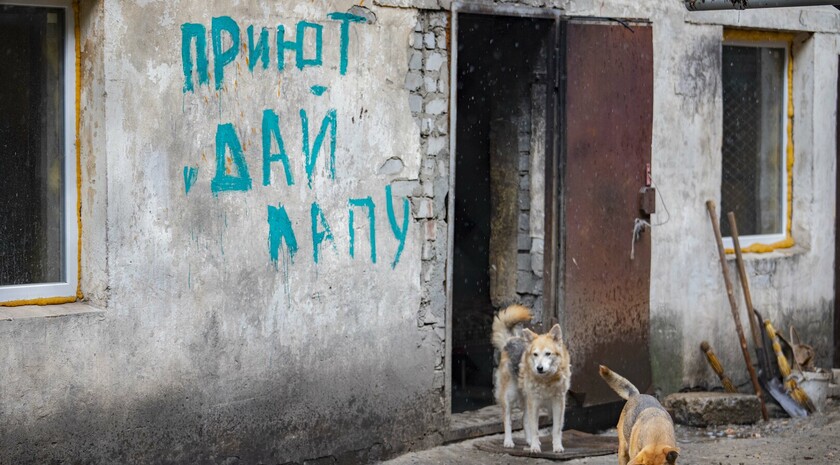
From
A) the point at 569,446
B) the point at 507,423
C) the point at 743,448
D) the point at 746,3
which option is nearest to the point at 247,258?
the point at 507,423

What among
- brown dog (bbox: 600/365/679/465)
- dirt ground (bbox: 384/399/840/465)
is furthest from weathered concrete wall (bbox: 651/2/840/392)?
brown dog (bbox: 600/365/679/465)

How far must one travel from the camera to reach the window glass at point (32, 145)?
6043 mm

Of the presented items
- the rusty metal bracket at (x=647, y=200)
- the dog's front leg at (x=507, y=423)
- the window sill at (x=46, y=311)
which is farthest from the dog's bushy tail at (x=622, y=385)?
the window sill at (x=46, y=311)

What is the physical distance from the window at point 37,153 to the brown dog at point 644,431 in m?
3.13

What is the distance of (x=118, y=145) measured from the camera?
6.09 m

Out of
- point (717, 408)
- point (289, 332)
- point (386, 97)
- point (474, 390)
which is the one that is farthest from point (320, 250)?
point (717, 408)

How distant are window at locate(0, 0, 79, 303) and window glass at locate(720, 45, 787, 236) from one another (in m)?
5.87

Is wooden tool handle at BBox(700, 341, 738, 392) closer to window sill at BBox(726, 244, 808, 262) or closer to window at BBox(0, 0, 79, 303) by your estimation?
window sill at BBox(726, 244, 808, 262)

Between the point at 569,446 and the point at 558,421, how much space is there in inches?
10.7

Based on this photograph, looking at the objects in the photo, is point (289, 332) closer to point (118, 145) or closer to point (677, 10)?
point (118, 145)

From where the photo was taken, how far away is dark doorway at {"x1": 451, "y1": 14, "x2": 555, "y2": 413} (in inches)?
336

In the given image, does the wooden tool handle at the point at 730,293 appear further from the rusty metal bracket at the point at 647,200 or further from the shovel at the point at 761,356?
the rusty metal bracket at the point at 647,200

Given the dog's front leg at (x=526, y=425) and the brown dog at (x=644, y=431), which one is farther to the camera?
the dog's front leg at (x=526, y=425)

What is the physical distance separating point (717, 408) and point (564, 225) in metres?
1.99
